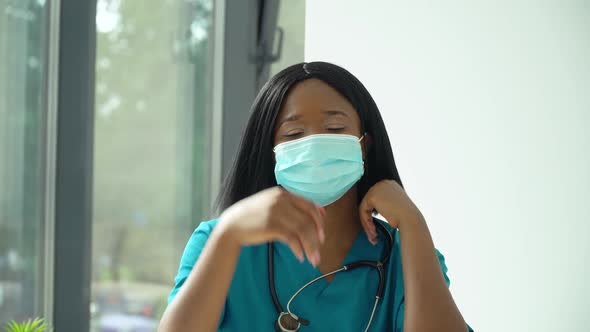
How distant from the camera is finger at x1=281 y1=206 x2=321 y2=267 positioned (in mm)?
891

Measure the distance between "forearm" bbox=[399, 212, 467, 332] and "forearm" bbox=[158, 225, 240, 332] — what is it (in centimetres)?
30

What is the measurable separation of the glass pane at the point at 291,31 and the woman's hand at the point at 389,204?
151cm

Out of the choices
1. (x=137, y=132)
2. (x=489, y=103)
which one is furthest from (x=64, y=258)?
(x=489, y=103)

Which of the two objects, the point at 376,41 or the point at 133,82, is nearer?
the point at 376,41

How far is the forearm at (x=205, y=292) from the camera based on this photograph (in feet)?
3.34

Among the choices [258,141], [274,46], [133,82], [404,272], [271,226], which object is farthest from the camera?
[274,46]

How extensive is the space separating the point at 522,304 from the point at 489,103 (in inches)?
19.0

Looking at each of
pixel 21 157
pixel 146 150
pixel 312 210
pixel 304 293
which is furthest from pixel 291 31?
pixel 312 210

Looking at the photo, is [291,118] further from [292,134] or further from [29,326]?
[29,326]

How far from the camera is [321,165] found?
4.05 ft

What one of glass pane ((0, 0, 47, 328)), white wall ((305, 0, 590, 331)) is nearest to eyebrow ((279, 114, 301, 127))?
white wall ((305, 0, 590, 331))

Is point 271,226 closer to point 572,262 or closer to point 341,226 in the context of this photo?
point 341,226

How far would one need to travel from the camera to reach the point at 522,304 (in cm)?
A: 159

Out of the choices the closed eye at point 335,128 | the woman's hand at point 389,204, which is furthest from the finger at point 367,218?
the closed eye at point 335,128
